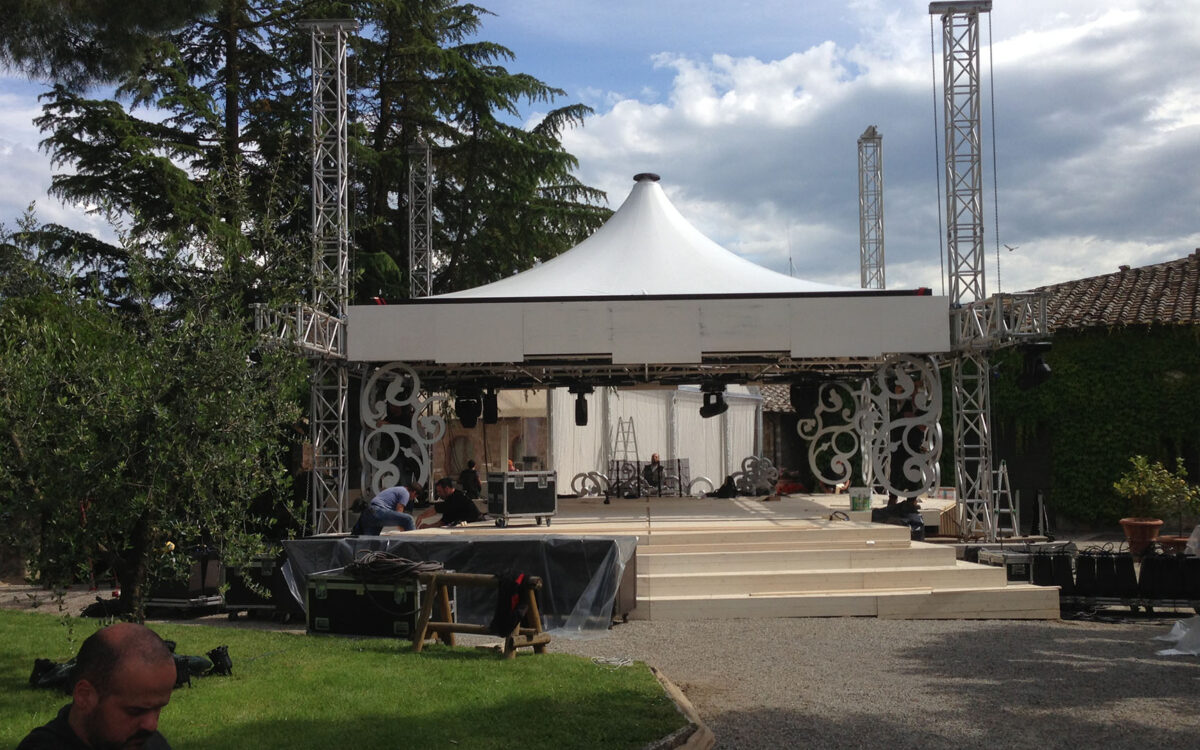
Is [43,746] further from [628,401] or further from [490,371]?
[628,401]

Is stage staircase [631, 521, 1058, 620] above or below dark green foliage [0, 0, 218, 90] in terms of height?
below

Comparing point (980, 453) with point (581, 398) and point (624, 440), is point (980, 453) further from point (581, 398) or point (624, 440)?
point (624, 440)

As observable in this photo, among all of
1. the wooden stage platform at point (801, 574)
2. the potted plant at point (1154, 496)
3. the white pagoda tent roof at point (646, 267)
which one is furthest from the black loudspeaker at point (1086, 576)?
the white pagoda tent roof at point (646, 267)

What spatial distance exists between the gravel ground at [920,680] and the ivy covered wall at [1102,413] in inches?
485

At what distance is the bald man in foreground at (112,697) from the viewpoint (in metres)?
2.13

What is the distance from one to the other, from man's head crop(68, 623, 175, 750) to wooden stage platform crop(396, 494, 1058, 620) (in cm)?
856

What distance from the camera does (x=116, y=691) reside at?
84.7 inches

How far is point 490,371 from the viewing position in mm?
16484

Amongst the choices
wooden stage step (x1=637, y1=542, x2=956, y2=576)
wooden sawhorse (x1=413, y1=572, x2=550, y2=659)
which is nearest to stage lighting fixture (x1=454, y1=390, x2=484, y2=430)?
wooden stage step (x1=637, y1=542, x2=956, y2=576)

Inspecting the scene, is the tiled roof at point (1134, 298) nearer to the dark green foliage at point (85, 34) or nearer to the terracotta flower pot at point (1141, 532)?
the terracotta flower pot at point (1141, 532)

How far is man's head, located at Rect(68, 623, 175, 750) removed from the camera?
2135 mm

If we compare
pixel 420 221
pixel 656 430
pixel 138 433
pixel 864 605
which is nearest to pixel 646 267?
pixel 864 605

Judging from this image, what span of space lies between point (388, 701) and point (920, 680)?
3.61 metres

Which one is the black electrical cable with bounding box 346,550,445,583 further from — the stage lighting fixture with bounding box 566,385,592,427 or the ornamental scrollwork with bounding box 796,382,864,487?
the ornamental scrollwork with bounding box 796,382,864,487
